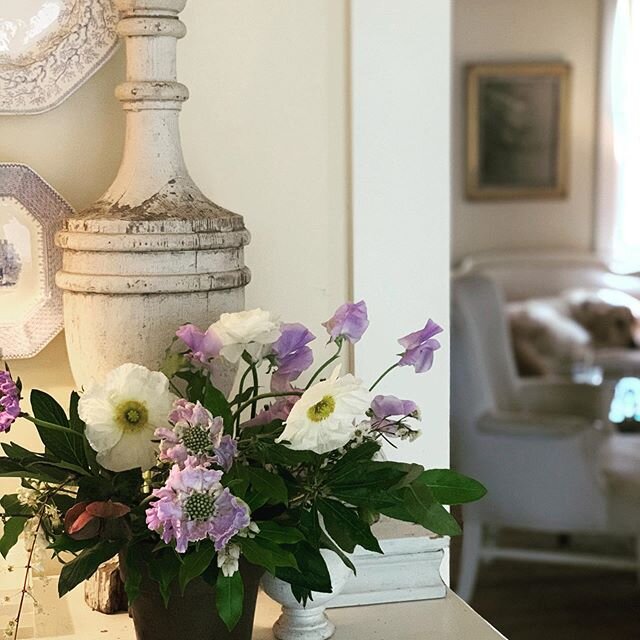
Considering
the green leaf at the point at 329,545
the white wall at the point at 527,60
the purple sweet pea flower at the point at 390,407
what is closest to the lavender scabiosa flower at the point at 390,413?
the purple sweet pea flower at the point at 390,407

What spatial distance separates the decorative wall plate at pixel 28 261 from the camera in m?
1.20

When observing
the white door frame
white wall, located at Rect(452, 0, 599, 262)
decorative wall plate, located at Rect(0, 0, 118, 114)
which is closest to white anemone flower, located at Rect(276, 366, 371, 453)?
the white door frame

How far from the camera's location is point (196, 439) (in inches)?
34.4

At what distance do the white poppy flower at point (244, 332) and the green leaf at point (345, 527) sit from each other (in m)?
0.15

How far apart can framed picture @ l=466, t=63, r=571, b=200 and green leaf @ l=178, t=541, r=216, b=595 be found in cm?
493

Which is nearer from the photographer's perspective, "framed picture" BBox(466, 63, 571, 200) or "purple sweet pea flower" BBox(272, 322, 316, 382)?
"purple sweet pea flower" BBox(272, 322, 316, 382)

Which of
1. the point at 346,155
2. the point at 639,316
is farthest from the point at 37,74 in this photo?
the point at 639,316

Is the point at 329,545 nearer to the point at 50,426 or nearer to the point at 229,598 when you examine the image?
the point at 229,598

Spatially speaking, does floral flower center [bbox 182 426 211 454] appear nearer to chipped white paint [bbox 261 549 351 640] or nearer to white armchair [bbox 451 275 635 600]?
chipped white paint [bbox 261 549 351 640]

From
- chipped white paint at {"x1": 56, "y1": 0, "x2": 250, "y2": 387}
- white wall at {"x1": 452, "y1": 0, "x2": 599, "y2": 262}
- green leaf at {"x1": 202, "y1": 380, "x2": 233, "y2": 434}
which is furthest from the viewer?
white wall at {"x1": 452, "y1": 0, "x2": 599, "y2": 262}

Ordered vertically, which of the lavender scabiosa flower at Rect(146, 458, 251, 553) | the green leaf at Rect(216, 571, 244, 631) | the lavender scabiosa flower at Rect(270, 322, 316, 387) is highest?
the lavender scabiosa flower at Rect(270, 322, 316, 387)

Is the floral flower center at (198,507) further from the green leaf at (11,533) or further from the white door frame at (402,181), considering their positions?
the white door frame at (402,181)

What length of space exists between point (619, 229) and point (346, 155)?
15.8 ft

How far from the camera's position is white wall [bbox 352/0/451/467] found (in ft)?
4.17
